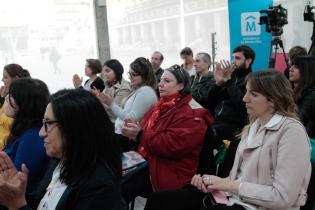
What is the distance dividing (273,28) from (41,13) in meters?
3.64

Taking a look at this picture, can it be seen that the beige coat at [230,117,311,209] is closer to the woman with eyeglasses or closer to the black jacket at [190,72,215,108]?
the woman with eyeglasses

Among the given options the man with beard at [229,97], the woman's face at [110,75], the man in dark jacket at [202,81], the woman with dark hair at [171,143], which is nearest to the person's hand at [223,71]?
the man with beard at [229,97]

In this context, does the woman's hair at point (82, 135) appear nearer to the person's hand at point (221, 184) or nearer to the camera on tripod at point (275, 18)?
the person's hand at point (221, 184)

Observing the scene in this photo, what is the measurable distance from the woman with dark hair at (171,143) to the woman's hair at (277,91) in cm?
51

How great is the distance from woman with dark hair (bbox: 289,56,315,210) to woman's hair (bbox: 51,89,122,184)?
1.68 m

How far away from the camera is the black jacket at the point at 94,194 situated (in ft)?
3.52

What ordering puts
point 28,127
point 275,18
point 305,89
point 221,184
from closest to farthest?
1. point 221,184
2. point 28,127
3. point 305,89
4. point 275,18

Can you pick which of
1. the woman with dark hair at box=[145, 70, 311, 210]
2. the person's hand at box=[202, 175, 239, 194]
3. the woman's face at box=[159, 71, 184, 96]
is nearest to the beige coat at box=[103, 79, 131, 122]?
the woman's face at box=[159, 71, 184, 96]

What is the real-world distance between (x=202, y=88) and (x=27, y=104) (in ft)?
7.22

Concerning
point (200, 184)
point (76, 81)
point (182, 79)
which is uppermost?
point (182, 79)

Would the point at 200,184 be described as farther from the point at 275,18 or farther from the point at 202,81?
the point at 275,18

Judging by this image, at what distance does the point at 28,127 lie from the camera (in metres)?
1.89

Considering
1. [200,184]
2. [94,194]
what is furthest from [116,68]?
[94,194]

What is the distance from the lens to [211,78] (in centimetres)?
390
